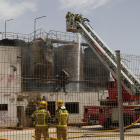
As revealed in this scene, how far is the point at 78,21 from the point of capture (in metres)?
19.2

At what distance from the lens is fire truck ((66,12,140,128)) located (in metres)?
11.5

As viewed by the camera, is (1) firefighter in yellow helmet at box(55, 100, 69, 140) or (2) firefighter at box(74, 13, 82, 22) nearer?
(1) firefighter in yellow helmet at box(55, 100, 69, 140)

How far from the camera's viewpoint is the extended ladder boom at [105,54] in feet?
38.0

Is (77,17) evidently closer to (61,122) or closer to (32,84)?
(32,84)

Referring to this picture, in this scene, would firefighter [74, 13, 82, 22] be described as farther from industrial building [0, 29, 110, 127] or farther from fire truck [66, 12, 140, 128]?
industrial building [0, 29, 110, 127]

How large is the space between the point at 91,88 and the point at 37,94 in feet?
14.3

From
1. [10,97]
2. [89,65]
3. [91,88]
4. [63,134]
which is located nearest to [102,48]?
[89,65]

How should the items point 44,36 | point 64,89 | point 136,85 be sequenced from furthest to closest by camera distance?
point 44,36, point 64,89, point 136,85

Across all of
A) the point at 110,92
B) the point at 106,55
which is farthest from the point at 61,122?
the point at 106,55

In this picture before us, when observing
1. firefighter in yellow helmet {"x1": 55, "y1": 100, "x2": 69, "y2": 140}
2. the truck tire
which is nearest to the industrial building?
the truck tire

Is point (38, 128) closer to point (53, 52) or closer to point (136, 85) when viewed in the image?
point (136, 85)

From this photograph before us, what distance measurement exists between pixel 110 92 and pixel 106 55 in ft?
7.26

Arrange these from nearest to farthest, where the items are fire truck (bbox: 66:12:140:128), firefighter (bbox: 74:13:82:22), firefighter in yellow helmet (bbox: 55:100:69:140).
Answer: firefighter in yellow helmet (bbox: 55:100:69:140)
fire truck (bbox: 66:12:140:128)
firefighter (bbox: 74:13:82:22)

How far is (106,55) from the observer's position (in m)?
14.6
